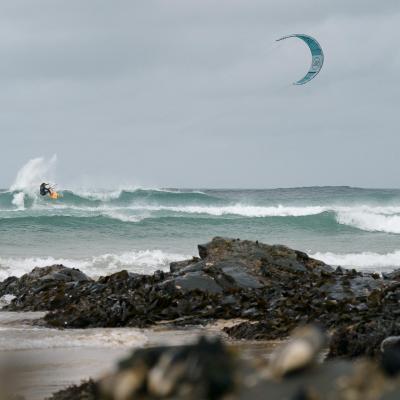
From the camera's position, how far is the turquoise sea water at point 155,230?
25281 millimetres

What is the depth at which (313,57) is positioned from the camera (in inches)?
848

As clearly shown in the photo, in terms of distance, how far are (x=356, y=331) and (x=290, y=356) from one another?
207 inches

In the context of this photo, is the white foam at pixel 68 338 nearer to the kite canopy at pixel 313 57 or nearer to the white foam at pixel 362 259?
the kite canopy at pixel 313 57

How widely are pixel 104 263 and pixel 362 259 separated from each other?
8.85 m

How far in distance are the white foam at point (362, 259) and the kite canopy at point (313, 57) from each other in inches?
241

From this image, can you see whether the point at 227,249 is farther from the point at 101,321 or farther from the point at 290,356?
the point at 290,356

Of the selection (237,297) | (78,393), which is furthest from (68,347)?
(78,393)

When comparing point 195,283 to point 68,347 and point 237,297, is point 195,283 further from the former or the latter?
point 68,347

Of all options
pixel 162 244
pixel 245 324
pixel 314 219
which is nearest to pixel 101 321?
pixel 245 324

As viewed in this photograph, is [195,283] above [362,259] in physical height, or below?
above

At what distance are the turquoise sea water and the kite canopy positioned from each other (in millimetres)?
5954

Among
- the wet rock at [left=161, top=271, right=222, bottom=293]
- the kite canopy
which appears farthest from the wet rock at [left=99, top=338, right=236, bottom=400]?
the kite canopy

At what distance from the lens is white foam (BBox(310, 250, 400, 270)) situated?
24844 millimetres

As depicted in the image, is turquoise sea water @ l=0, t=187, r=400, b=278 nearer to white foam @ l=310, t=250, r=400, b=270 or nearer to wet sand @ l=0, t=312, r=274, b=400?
white foam @ l=310, t=250, r=400, b=270
